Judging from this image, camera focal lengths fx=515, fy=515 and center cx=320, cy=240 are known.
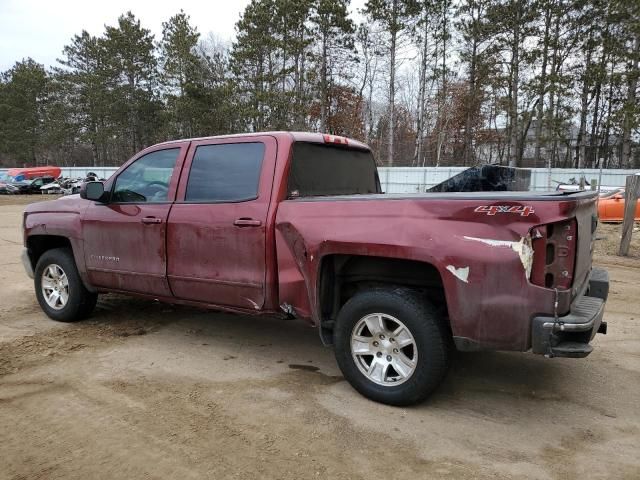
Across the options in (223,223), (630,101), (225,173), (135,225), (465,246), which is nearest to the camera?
(465,246)

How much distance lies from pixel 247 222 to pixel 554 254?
2.22 meters

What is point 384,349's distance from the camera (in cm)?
357

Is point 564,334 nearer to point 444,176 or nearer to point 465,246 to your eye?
point 465,246

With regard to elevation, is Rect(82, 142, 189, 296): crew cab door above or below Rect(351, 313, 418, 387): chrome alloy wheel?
above

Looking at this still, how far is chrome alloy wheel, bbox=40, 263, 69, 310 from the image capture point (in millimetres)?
5570

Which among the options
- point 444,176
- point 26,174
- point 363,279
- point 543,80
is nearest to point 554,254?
point 363,279

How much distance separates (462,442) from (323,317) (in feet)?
4.28

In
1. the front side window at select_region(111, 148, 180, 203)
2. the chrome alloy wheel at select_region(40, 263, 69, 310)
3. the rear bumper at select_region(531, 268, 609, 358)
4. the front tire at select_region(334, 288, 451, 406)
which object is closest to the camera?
the rear bumper at select_region(531, 268, 609, 358)

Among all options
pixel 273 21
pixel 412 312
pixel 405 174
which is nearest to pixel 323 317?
pixel 412 312

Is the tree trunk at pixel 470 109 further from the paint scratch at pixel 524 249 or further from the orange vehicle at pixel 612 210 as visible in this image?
the paint scratch at pixel 524 249

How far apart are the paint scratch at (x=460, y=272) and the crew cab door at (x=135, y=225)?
2.62 metres

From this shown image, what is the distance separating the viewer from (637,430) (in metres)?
3.27

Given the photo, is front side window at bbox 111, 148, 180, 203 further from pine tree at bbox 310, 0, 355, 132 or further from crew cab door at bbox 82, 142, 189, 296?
pine tree at bbox 310, 0, 355, 132

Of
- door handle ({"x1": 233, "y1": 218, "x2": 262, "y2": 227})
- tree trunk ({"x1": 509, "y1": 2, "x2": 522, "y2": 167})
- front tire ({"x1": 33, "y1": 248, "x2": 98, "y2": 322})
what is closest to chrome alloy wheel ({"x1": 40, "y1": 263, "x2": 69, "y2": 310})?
front tire ({"x1": 33, "y1": 248, "x2": 98, "y2": 322})
